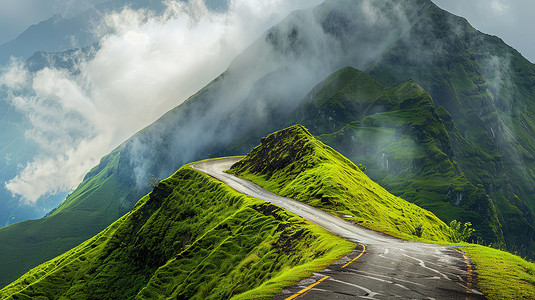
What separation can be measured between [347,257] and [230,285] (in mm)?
21016

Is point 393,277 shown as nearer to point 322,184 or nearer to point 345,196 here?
point 345,196

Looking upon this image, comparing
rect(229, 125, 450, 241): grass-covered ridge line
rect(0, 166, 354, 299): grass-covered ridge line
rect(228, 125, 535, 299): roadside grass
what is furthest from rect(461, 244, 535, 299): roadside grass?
rect(229, 125, 450, 241): grass-covered ridge line

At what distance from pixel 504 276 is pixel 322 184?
55.2 metres

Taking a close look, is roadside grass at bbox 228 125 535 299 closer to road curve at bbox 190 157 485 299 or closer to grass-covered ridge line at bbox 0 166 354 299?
road curve at bbox 190 157 485 299

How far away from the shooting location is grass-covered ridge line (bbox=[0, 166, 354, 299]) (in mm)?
36781

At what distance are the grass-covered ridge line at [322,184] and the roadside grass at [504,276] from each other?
20266mm

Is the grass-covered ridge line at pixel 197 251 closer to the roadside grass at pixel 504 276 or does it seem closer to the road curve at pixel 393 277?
the road curve at pixel 393 277

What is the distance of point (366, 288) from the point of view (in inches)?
741

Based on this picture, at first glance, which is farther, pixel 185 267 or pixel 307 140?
pixel 307 140

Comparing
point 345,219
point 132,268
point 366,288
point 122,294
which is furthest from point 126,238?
point 366,288

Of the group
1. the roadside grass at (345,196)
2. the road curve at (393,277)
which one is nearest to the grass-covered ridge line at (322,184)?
the roadside grass at (345,196)

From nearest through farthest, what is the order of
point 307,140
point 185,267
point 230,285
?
point 230,285 < point 185,267 < point 307,140

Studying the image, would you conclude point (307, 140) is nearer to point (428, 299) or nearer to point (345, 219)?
point (345, 219)

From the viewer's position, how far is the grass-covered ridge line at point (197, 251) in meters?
36.8
